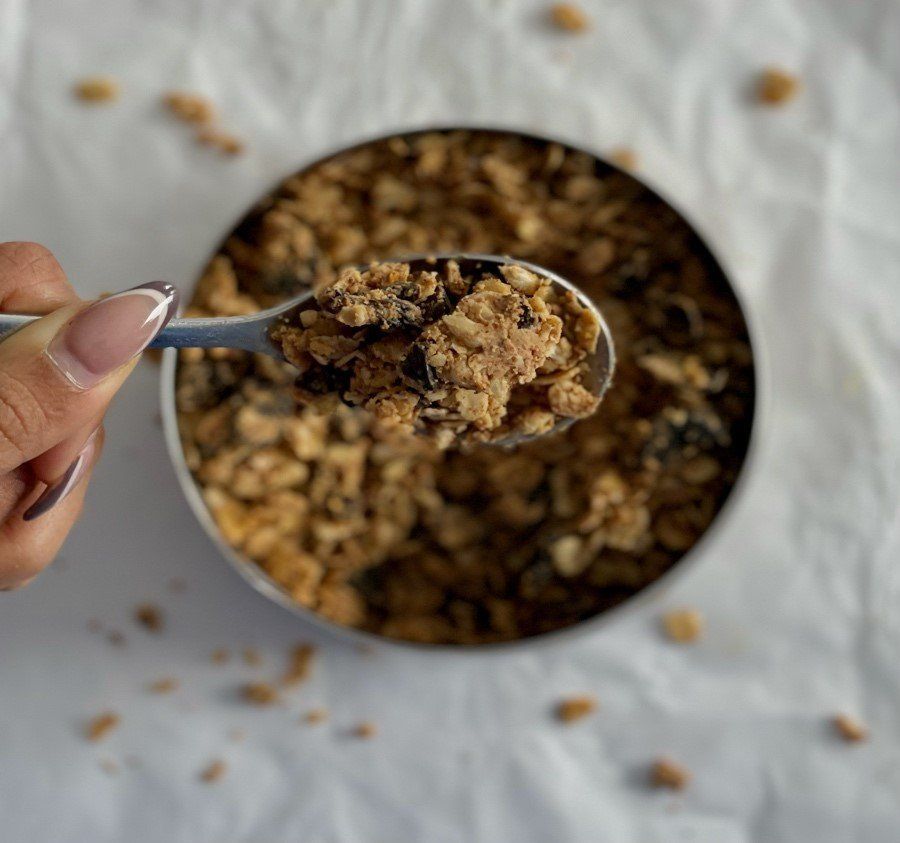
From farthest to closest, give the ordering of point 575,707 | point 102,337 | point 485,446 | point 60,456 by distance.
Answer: point 575,707 < point 485,446 < point 60,456 < point 102,337

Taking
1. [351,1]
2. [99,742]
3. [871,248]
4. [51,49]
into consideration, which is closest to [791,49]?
[871,248]

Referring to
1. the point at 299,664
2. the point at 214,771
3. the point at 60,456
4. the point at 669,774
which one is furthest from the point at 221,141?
the point at 669,774

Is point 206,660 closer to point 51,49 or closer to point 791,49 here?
point 51,49

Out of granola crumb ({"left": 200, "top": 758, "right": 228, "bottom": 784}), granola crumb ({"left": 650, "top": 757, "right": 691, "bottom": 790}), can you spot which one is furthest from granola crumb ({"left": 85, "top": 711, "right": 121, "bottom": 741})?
granola crumb ({"left": 650, "top": 757, "right": 691, "bottom": 790})

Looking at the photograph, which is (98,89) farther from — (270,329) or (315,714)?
(315,714)

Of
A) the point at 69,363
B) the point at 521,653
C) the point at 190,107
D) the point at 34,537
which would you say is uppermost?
the point at 190,107

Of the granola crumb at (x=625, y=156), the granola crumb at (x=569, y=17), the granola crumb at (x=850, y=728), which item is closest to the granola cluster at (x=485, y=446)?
the granola crumb at (x=625, y=156)
